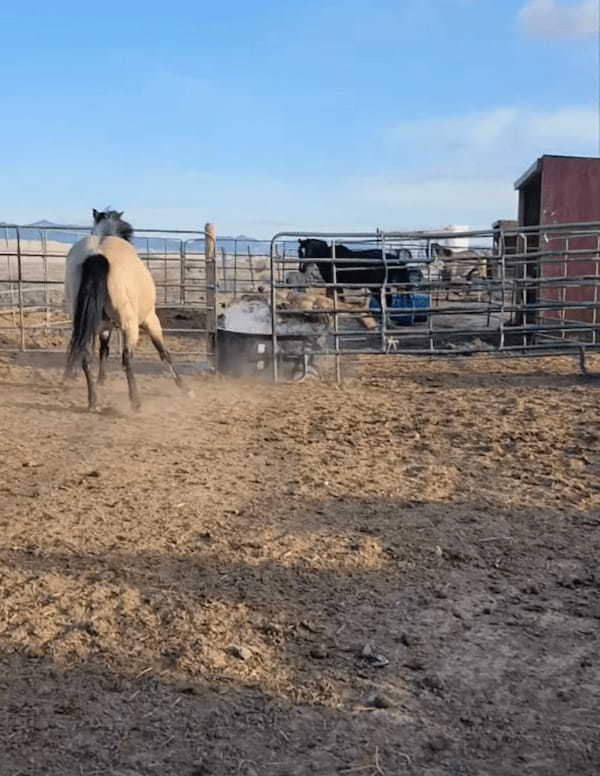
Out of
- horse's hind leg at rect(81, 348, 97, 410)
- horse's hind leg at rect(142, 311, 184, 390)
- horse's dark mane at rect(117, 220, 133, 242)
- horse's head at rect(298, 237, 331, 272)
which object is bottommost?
horse's hind leg at rect(81, 348, 97, 410)

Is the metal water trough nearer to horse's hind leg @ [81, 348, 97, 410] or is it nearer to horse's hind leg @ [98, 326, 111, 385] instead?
horse's hind leg @ [98, 326, 111, 385]

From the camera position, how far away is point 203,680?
2352mm

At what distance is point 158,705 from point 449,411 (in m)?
4.49

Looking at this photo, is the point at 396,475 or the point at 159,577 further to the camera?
the point at 396,475

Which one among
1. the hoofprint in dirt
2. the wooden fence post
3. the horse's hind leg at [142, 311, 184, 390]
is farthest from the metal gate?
the hoofprint in dirt

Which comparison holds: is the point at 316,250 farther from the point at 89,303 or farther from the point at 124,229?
the point at 89,303

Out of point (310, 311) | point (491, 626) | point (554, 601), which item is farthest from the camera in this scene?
point (310, 311)

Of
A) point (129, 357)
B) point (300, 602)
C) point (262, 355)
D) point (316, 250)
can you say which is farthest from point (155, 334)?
point (316, 250)

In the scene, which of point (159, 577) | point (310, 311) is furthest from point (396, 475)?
point (310, 311)

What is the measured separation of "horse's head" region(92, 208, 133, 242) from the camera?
283 inches

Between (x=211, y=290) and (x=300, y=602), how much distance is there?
580 cm

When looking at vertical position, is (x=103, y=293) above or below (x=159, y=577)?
above

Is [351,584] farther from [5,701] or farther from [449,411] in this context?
[449,411]

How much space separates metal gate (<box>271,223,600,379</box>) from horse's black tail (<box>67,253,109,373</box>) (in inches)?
85.7
